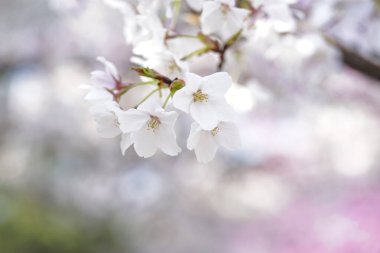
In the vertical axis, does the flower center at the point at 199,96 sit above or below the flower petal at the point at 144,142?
above

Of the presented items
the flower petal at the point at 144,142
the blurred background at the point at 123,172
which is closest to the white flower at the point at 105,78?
the flower petal at the point at 144,142

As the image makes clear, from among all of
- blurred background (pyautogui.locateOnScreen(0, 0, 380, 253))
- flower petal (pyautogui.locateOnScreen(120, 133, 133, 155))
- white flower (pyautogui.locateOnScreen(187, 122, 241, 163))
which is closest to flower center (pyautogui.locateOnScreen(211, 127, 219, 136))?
white flower (pyautogui.locateOnScreen(187, 122, 241, 163))

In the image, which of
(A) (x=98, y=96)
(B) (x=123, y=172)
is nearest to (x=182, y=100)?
(A) (x=98, y=96)

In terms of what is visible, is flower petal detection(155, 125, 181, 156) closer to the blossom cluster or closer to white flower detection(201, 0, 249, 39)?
the blossom cluster

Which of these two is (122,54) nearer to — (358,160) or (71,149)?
(71,149)

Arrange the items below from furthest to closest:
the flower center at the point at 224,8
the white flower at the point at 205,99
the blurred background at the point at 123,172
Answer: the blurred background at the point at 123,172
the flower center at the point at 224,8
the white flower at the point at 205,99

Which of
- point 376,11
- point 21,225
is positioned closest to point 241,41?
point 376,11

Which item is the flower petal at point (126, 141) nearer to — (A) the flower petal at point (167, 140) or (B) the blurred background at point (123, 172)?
(A) the flower petal at point (167, 140)
